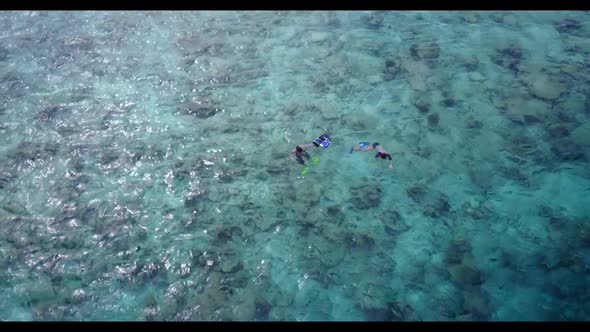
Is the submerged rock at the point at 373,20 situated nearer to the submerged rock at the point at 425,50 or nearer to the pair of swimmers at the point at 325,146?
the submerged rock at the point at 425,50

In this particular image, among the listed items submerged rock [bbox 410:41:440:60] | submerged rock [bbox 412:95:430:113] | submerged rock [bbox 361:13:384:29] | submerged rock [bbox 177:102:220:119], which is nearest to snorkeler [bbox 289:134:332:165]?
submerged rock [bbox 177:102:220:119]

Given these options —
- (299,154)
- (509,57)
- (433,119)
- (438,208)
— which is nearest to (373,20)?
(509,57)

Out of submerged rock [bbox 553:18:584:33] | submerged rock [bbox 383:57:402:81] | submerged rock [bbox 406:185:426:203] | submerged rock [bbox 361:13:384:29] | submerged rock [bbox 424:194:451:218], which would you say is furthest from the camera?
submerged rock [bbox 361:13:384:29]

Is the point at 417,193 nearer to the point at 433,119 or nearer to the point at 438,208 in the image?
the point at 438,208

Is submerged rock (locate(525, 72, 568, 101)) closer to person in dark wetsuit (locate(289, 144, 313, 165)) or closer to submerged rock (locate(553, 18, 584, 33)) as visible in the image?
submerged rock (locate(553, 18, 584, 33))

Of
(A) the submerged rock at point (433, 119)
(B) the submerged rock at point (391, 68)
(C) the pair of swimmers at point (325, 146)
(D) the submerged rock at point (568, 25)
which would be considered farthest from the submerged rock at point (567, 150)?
A: (D) the submerged rock at point (568, 25)

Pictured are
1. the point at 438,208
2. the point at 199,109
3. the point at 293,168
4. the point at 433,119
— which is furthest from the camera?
the point at 199,109
